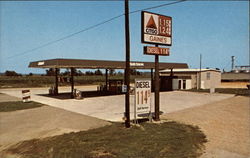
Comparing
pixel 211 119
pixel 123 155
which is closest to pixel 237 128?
pixel 211 119

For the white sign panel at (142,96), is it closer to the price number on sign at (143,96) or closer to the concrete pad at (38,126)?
the price number on sign at (143,96)

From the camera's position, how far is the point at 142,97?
11.1 m

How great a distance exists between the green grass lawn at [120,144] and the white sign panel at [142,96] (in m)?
1.65

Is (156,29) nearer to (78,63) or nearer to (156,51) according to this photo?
(156,51)

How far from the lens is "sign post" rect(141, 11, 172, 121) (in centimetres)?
1097

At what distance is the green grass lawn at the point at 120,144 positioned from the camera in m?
6.57

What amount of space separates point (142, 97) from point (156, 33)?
3.85 m

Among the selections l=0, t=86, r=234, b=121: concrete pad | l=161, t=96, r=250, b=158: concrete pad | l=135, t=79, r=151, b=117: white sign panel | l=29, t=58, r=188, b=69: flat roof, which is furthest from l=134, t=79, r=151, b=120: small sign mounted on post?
l=29, t=58, r=188, b=69: flat roof

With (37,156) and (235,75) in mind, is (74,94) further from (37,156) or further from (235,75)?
(235,75)

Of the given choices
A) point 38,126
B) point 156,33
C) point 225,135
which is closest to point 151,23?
point 156,33

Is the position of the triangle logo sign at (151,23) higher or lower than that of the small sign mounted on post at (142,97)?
higher

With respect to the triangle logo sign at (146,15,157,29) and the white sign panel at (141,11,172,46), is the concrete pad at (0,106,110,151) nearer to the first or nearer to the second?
the white sign panel at (141,11,172,46)

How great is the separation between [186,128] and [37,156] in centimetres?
690

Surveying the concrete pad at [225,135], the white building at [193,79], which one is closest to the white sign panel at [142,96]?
the concrete pad at [225,135]
